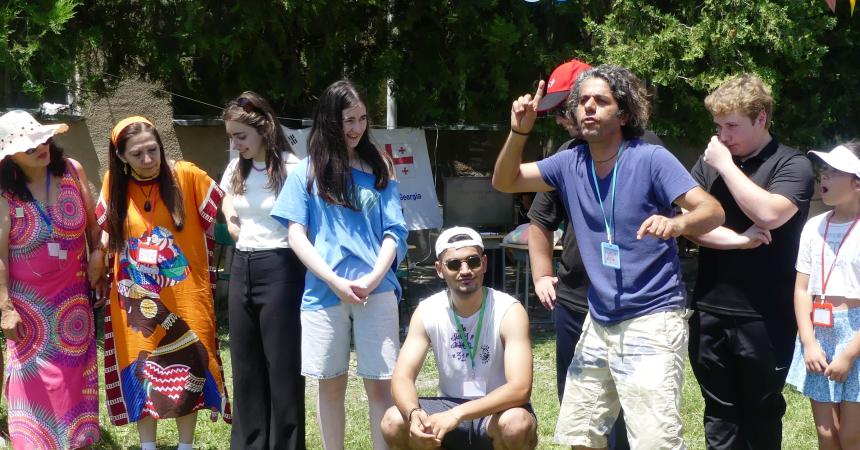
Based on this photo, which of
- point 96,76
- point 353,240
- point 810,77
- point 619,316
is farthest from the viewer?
point 810,77

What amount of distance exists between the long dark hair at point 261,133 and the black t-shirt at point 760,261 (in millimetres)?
2061

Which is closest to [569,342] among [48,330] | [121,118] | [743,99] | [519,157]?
[519,157]

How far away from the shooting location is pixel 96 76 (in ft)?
27.5

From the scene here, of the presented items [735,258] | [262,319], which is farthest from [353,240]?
[735,258]

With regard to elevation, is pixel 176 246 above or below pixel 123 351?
above

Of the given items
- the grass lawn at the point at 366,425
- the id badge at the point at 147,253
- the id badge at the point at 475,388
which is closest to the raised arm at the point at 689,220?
the id badge at the point at 475,388

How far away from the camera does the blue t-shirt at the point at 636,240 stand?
3236mm

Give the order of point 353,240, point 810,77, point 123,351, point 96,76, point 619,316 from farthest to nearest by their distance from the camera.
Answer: point 810,77 → point 96,76 → point 123,351 → point 353,240 → point 619,316

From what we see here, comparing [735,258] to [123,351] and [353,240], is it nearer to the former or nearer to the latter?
[353,240]

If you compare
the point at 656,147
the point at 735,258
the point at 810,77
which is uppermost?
the point at 810,77

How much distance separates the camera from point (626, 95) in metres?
3.33

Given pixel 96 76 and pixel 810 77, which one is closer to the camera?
pixel 96 76

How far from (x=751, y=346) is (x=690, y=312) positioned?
0.27 meters

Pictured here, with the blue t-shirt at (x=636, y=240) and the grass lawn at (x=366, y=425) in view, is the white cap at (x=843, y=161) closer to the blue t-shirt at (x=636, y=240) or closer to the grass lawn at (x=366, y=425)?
the blue t-shirt at (x=636, y=240)
